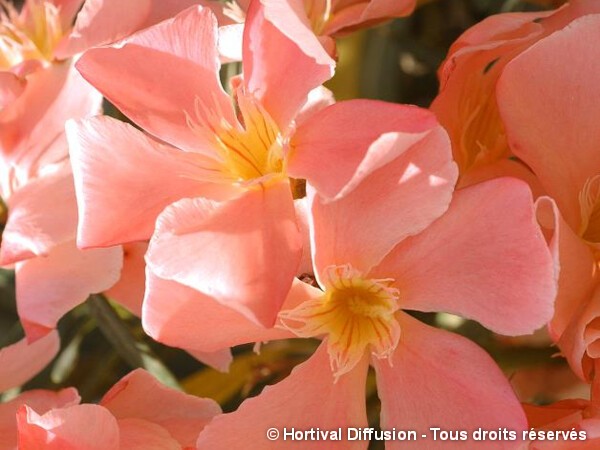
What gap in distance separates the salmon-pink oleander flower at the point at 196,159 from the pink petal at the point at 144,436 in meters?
0.11

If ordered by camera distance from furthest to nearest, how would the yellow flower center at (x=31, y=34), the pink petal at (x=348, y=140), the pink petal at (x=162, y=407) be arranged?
the yellow flower center at (x=31, y=34) → the pink petal at (x=162, y=407) → the pink petal at (x=348, y=140)

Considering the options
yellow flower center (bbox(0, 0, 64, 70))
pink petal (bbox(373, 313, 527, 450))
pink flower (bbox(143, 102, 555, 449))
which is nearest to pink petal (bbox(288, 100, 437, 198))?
pink flower (bbox(143, 102, 555, 449))

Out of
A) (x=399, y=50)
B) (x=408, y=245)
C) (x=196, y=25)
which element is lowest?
(x=399, y=50)

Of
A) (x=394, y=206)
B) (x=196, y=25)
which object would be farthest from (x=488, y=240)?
(x=196, y=25)

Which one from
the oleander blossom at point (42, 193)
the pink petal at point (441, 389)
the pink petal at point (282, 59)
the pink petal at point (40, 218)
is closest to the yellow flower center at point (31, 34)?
the oleander blossom at point (42, 193)

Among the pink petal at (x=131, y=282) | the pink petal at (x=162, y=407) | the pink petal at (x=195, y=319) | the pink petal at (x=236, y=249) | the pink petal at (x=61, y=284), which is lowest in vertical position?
the pink petal at (x=162, y=407)

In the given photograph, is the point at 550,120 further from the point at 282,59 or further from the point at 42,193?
the point at 42,193

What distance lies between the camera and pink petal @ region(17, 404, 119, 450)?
45 cm

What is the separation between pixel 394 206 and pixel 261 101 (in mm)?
101

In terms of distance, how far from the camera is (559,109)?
483mm

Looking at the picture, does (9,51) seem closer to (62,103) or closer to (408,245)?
(62,103)

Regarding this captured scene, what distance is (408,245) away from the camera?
0.47 metres

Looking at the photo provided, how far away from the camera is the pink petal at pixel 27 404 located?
0.51 metres

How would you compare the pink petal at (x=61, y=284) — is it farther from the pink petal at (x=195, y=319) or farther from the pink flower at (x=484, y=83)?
the pink flower at (x=484, y=83)
